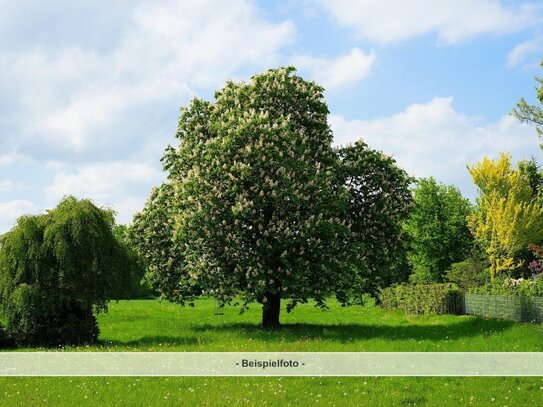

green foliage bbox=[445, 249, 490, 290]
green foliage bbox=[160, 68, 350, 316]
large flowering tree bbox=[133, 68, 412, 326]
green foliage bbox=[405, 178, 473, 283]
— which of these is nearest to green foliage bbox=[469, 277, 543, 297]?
large flowering tree bbox=[133, 68, 412, 326]

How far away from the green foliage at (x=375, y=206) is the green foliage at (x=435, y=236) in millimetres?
48619

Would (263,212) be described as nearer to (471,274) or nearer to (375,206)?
(375,206)

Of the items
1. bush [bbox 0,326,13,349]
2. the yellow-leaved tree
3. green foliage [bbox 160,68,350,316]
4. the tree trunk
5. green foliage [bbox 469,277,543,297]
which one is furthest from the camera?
the yellow-leaved tree

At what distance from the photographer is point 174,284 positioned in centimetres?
3391

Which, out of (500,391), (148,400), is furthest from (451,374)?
(148,400)

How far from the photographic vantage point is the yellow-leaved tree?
59.8 meters

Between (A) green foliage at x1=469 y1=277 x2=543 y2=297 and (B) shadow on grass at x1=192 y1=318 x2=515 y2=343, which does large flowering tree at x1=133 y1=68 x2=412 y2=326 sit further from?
(A) green foliage at x1=469 y1=277 x2=543 y2=297

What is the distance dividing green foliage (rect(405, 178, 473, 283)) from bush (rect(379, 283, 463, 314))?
32.5 m

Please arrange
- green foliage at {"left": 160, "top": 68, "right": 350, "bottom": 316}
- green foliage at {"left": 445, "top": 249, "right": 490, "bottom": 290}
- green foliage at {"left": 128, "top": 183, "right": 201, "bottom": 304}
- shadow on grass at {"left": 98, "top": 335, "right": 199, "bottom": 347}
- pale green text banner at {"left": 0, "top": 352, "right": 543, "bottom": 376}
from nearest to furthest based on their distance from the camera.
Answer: pale green text banner at {"left": 0, "top": 352, "right": 543, "bottom": 376}
shadow on grass at {"left": 98, "top": 335, "right": 199, "bottom": 347}
green foliage at {"left": 160, "top": 68, "right": 350, "bottom": 316}
green foliage at {"left": 128, "top": 183, "right": 201, "bottom": 304}
green foliage at {"left": 445, "top": 249, "right": 490, "bottom": 290}

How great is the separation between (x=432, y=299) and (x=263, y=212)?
19.7 meters

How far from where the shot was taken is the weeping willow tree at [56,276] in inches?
971

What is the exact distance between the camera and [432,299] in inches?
1727

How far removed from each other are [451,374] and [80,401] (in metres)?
9.90

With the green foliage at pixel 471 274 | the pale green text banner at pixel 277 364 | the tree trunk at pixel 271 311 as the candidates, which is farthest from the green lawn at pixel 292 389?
the green foliage at pixel 471 274
